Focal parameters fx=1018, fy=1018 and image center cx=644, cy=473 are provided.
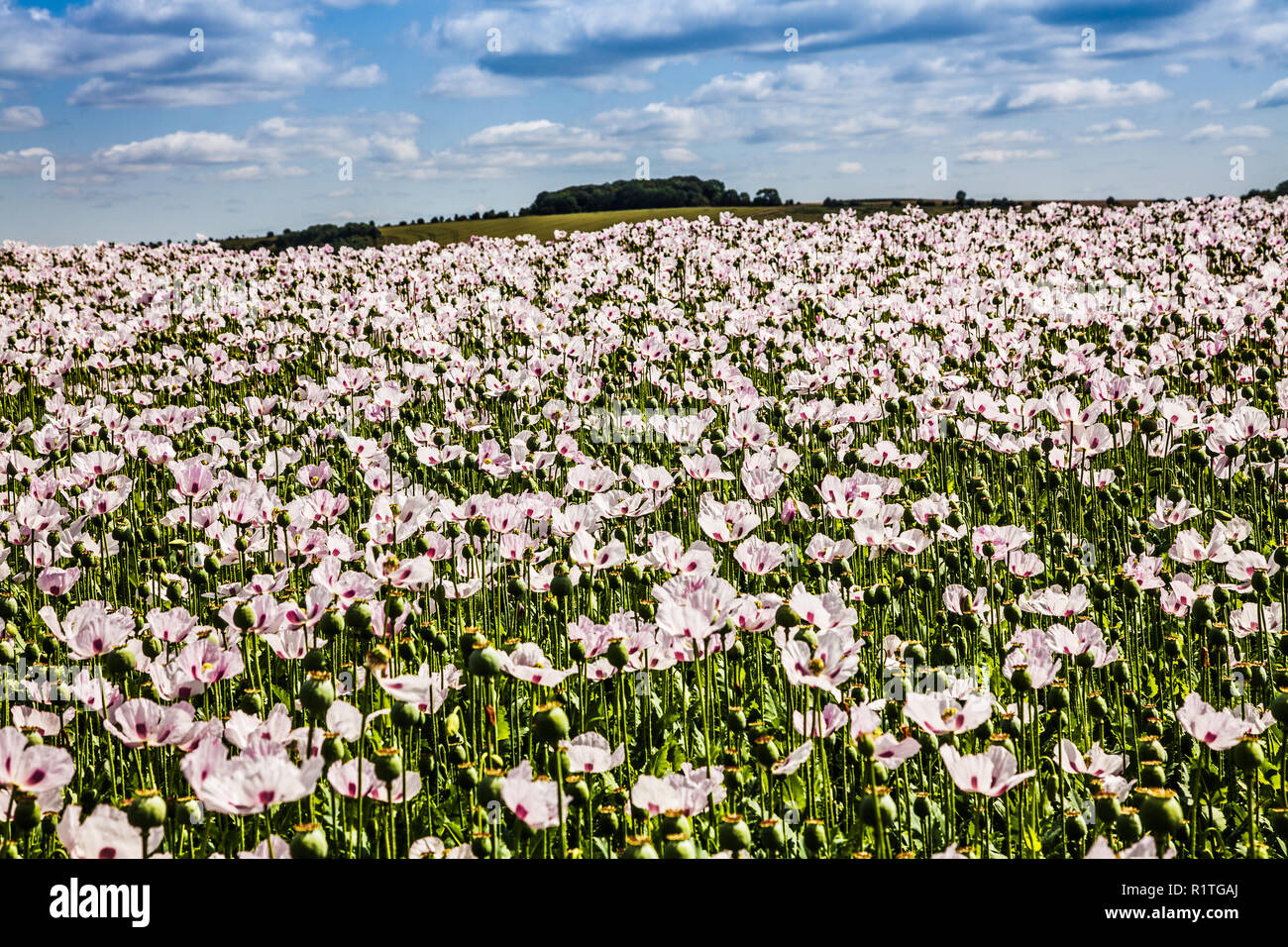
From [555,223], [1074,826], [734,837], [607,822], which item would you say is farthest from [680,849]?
[555,223]

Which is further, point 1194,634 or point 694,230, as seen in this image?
point 694,230

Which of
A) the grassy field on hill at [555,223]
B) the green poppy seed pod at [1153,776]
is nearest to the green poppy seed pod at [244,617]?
the green poppy seed pod at [1153,776]

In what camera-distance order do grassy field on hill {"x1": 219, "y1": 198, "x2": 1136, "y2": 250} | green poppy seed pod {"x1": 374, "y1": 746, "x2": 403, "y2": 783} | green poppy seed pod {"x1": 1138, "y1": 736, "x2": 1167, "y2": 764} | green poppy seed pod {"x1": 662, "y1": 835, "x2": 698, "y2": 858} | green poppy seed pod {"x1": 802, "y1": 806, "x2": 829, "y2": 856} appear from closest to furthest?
green poppy seed pod {"x1": 662, "y1": 835, "x2": 698, "y2": 858}, green poppy seed pod {"x1": 374, "y1": 746, "x2": 403, "y2": 783}, green poppy seed pod {"x1": 802, "y1": 806, "x2": 829, "y2": 856}, green poppy seed pod {"x1": 1138, "y1": 736, "x2": 1167, "y2": 764}, grassy field on hill {"x1": 219, "y1": 198, "x2": 1136, "y2": 250}

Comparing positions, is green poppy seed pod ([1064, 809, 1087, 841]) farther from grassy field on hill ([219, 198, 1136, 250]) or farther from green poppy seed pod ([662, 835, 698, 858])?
grassy field on hill ([219, 198, 1136, 250])

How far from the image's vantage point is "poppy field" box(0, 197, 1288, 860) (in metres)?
2.87

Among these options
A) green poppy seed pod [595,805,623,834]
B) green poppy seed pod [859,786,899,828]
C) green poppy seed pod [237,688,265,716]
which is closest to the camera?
green poppy seed pod [859,786,899,828]

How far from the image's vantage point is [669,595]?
10.9 ft

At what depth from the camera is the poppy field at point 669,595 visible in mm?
2869

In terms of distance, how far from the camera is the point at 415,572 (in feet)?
11.8

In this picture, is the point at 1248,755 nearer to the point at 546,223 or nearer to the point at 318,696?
the point at 318,696

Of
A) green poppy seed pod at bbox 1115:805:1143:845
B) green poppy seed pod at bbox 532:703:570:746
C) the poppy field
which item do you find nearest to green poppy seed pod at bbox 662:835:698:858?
the poppy field
